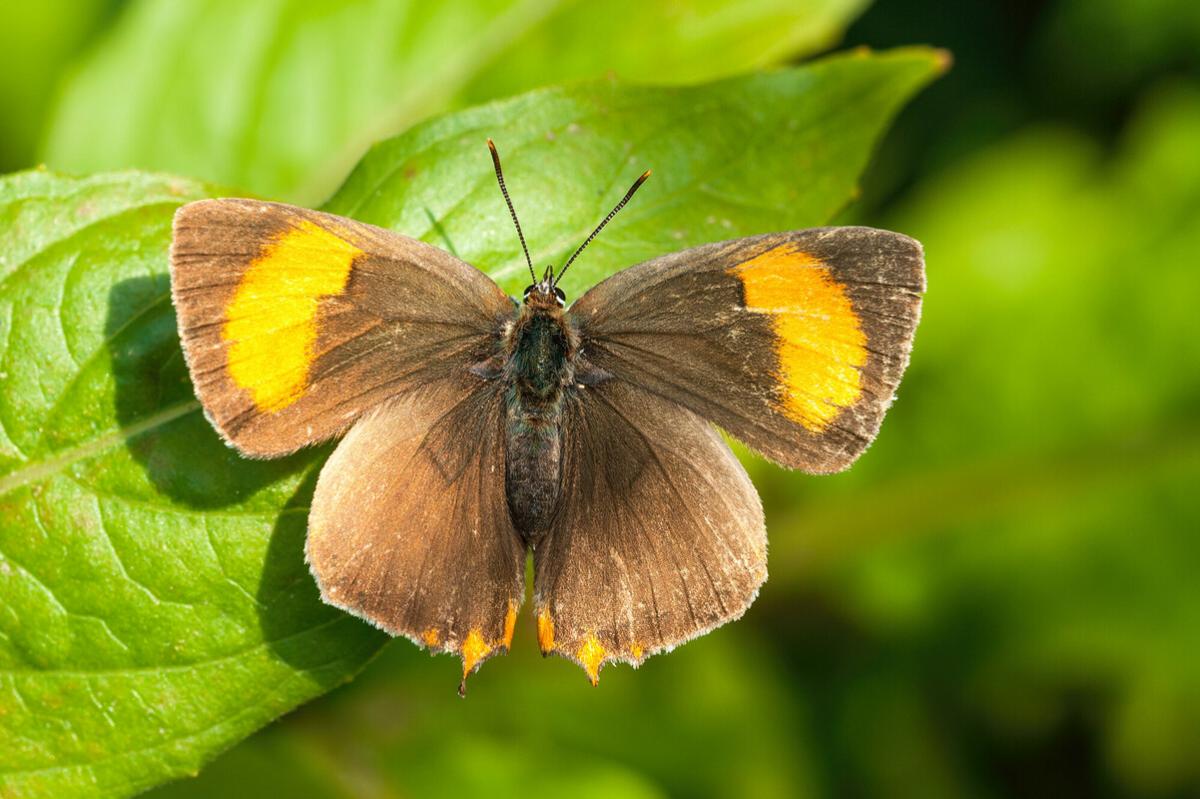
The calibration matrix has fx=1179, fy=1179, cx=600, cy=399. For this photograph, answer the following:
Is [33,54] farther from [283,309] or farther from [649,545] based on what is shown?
[649,545]

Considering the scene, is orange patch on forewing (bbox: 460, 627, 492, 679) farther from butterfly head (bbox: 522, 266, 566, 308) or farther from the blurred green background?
the blurred green background

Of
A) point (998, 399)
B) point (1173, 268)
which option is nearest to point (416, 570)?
point (998, 399)

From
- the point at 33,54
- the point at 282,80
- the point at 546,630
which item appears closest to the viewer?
the point at 546,630

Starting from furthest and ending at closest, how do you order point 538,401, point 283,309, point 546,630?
1. point 538,401
2. point 546,630
3. point 283,309

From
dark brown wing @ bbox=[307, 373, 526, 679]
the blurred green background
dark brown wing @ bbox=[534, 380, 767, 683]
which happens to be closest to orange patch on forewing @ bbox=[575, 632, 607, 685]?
dark brown wing @ bbox=[534, 380, 767, 683]

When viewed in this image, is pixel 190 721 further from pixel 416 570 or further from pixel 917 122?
pixel 917 122

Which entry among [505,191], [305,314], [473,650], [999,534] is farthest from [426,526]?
[999,534]
